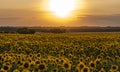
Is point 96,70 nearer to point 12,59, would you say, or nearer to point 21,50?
point 12,59

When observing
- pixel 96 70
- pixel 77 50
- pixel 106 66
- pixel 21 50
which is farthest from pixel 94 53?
pixel 96 70

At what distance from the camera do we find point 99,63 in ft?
29.4

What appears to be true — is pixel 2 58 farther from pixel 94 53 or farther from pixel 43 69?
pixel 94 53

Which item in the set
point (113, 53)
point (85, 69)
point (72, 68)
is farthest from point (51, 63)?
point (113, 53)

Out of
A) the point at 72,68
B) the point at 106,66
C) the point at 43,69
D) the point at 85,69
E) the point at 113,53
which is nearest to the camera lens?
the point at 85,69

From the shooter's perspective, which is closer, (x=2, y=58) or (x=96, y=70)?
(x=96, y=70)

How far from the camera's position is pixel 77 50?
14094mm

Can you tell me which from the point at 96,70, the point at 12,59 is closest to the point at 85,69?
the point at 96,70

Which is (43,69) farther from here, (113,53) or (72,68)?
(113,53)

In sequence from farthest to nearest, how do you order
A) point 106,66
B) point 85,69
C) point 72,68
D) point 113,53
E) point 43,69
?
point 113,53
point 106,66
point 72,68
point 43,69
point 85,69

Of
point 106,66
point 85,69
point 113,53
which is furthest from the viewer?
point 113,53

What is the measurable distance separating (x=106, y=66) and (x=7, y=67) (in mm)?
2505

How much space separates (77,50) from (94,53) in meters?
0.64

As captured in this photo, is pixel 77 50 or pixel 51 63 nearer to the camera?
pixel 51 63
